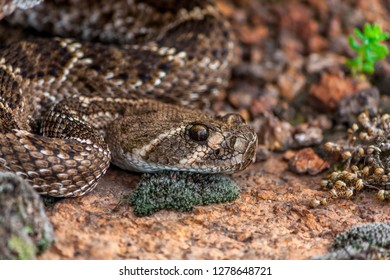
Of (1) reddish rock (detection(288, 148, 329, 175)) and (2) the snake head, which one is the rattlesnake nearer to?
(2) the snake head

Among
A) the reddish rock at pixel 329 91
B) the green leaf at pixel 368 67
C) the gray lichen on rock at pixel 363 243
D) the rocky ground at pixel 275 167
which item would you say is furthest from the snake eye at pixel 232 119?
the green leaf at pixel 368 67

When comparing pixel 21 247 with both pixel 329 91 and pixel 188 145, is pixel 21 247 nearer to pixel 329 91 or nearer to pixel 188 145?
pixel 188 145

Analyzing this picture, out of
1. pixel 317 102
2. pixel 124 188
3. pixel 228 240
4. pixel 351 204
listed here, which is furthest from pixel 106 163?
pixel 317 102

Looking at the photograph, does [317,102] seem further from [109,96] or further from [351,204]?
[109,96]

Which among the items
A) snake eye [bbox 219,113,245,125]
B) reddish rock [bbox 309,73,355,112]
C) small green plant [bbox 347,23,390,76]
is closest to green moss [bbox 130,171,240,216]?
snake eye [bbox 219,113,245,125]

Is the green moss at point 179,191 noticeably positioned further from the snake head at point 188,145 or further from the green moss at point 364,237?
the green moss at point 364,237

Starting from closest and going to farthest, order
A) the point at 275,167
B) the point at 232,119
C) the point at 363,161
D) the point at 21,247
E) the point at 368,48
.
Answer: the point at 21,247 → the point at 232,119 → the point at 363,161 → the point at 275,167 → the point at 368,48

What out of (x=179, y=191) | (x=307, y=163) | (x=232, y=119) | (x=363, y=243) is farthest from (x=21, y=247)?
(x=307, y=163)
